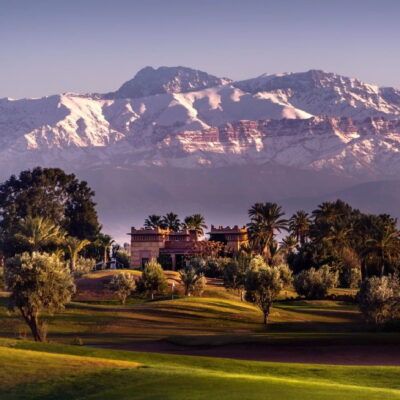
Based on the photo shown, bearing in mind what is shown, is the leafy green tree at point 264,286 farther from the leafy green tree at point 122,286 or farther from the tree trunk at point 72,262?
the tree trunk at point 72,262

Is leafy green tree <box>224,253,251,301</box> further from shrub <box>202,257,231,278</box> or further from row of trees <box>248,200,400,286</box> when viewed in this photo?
row of trees <box>248,200,400,286</box>

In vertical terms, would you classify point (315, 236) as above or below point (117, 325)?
above

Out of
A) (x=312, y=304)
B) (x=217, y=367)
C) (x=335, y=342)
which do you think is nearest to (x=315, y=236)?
(x=312, y=304)

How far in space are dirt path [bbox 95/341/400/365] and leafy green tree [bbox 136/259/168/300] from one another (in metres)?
51.8

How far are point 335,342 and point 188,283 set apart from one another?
54744mm

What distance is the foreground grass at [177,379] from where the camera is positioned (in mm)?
48969

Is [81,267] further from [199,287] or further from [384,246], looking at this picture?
[384,246]

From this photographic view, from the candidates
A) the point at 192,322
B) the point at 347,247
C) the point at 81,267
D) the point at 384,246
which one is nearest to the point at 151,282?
the point at 81,267

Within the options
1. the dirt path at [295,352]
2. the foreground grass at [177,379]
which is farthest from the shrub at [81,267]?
the foreground grass at [177,379]

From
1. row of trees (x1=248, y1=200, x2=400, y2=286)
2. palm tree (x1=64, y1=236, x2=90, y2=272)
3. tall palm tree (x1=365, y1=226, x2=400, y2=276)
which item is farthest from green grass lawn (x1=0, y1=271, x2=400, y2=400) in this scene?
palm tree (x1=64, y1=236, x2=90, y2=272)

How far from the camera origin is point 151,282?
143 m

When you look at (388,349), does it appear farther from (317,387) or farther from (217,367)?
(317,387)

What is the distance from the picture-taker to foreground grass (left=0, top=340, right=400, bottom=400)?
49.0 metres

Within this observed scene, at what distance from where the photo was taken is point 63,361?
6056 centimetres
